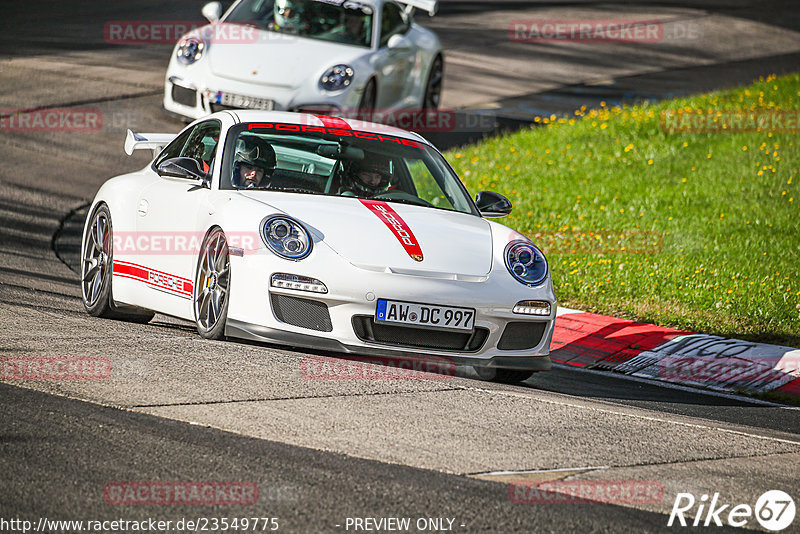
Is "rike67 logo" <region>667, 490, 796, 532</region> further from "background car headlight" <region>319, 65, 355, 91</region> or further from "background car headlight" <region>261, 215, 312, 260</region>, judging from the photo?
"background car headlight" <region>319, 65, 355, 91</region>

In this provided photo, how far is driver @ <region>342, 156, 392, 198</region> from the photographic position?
7617 mm

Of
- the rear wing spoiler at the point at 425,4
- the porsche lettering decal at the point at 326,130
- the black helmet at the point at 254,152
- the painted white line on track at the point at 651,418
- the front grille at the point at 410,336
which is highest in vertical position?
the rear wing spoiler at the point at 425,4

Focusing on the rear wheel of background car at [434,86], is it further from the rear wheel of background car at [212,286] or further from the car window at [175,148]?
the rear wheel of background car at [212,286]

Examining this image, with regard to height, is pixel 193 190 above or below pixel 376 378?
above

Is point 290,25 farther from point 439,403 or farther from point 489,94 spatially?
point 439,403

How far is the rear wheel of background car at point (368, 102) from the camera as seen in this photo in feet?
43.6

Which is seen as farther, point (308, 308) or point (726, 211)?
point (726, 211)

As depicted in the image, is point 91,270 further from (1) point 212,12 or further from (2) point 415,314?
(1) point 212,12

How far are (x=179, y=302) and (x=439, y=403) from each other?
211cm

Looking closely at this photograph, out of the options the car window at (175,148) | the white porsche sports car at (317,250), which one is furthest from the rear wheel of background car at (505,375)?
the car window at (175,148)

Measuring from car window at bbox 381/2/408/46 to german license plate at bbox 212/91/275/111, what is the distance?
2315mm

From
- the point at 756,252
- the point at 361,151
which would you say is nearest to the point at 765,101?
the point at 756,252

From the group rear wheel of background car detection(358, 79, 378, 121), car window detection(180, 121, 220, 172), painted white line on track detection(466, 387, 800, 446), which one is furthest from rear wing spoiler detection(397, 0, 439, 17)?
painted white line on track detection(466, 387, 800, 446)

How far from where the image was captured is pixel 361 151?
7.83 m
